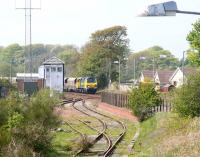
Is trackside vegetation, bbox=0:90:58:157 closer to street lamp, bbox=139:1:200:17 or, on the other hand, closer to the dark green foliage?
street lamp, bbox=139:1:200:17

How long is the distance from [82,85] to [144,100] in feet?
155

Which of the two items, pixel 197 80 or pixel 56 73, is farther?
pixel 56 73

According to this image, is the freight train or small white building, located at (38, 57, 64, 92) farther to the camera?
small white building, located at (38, 57, 64, 92)

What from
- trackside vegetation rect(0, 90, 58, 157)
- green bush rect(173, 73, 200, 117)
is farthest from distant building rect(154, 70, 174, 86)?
green bush rect(173, 73, 200, 117)

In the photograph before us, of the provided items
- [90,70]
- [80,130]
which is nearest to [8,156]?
[80,130]

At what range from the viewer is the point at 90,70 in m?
99.8

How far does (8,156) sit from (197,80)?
43.6 ft

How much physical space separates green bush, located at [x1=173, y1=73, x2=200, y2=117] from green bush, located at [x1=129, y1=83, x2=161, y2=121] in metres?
11.2

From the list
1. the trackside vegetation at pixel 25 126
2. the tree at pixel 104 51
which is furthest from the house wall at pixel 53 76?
the trackside vegetation at pixel 25 126

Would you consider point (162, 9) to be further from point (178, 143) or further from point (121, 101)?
point (121, 101)

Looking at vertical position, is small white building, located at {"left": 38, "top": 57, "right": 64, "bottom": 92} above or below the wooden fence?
above

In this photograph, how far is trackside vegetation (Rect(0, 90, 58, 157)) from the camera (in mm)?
17359

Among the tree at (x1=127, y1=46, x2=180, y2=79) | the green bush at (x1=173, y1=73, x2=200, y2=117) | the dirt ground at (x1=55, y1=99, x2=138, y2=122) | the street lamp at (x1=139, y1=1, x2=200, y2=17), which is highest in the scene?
the tree at (x1=127, y1=46, x2=180, y2=79)

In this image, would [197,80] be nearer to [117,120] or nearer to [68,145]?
[68,145]
